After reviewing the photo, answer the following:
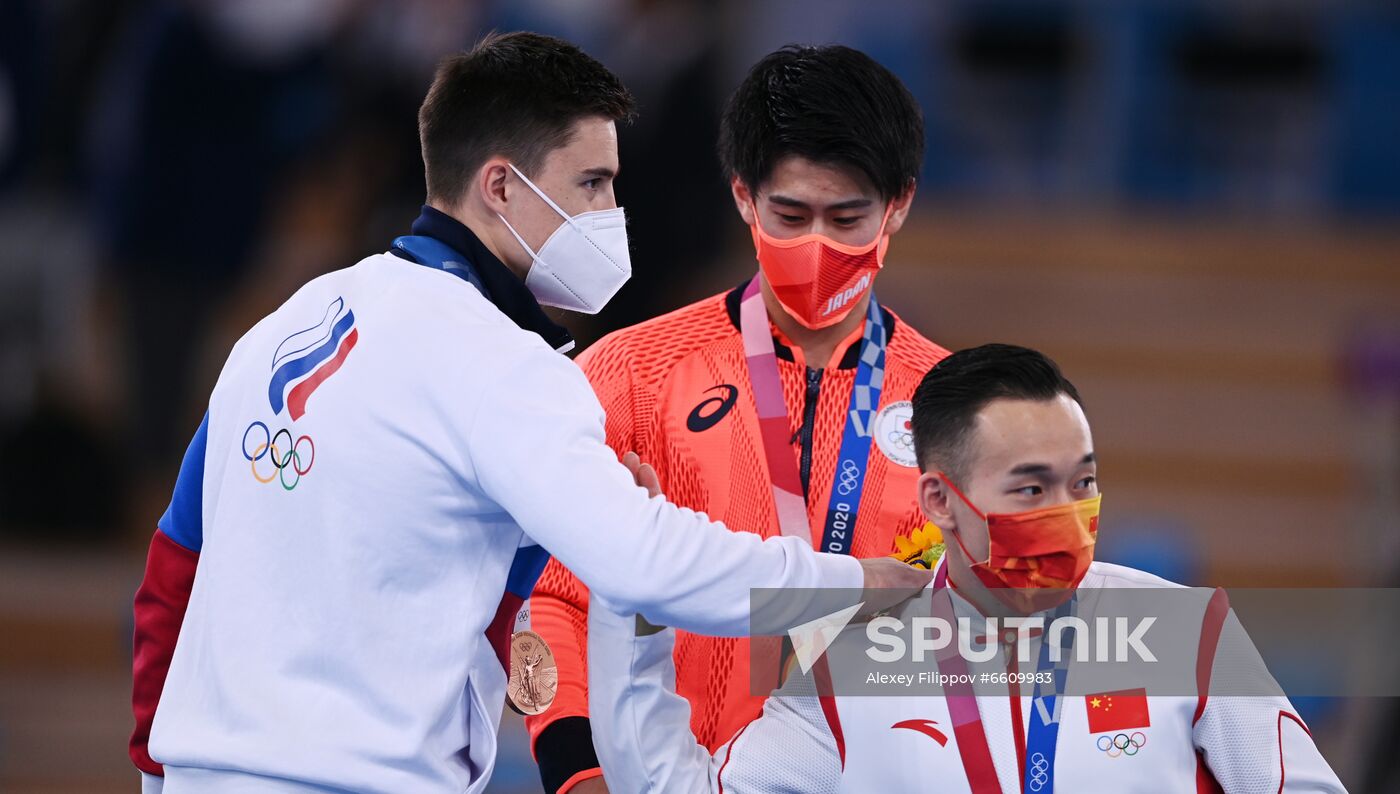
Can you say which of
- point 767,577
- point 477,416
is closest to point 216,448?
point 477,416

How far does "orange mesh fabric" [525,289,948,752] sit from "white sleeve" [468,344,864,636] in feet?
2.02

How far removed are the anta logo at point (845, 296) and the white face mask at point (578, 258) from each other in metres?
0.42

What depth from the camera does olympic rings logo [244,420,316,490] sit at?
8.59 ft

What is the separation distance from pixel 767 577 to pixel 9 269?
6.25m

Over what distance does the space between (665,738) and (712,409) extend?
0.65m

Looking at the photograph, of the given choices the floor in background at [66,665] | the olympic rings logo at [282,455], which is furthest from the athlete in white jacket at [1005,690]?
the floor in background at [66,665]

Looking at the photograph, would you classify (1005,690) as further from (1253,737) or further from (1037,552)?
(1253,737)

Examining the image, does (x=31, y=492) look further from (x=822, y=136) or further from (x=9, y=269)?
(x=822, y=136)

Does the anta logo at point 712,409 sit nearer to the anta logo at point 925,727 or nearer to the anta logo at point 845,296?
the anta logo at point 845,296

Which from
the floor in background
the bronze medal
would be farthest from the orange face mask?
the floor in background

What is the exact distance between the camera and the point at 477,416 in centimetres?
254

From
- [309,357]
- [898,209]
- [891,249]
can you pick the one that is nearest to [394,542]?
[309,357]

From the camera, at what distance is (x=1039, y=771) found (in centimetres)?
285

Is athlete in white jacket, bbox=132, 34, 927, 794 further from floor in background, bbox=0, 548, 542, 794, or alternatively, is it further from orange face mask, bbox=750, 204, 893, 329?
floor in background, bbox=0, 548, 542, 794
